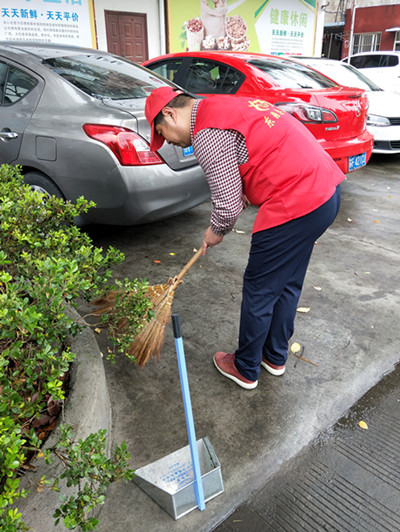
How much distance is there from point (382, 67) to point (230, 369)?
1168 cm

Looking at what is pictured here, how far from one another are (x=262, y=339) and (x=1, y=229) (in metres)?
1.46

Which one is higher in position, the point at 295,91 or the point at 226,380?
the point at 295,91

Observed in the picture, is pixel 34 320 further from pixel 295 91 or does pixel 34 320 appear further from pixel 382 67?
pixel 382 67

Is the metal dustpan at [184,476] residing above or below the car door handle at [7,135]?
below

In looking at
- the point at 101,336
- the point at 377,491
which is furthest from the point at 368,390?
the point at 101,336

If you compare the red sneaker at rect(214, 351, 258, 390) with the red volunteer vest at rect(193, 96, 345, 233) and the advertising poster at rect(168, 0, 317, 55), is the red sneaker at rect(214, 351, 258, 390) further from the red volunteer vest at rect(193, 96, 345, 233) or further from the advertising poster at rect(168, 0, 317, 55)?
the advertising poster at rect(168, 0, 317, 55)

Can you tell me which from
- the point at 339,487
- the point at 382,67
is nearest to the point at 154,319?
the point at 339,487

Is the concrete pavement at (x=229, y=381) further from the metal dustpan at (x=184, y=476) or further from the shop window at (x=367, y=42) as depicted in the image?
the shop window at (x=367, y=42)

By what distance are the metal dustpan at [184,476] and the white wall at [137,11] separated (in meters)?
10.6

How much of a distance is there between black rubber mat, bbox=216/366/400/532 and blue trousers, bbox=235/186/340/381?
541mm

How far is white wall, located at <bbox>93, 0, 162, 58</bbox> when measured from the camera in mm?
10406

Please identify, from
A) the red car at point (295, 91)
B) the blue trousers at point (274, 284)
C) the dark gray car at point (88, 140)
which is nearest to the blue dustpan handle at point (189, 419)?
the blue trousers at point (274, 284)

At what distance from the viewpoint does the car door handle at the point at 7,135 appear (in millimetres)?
3863

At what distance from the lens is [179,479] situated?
6.44ft
